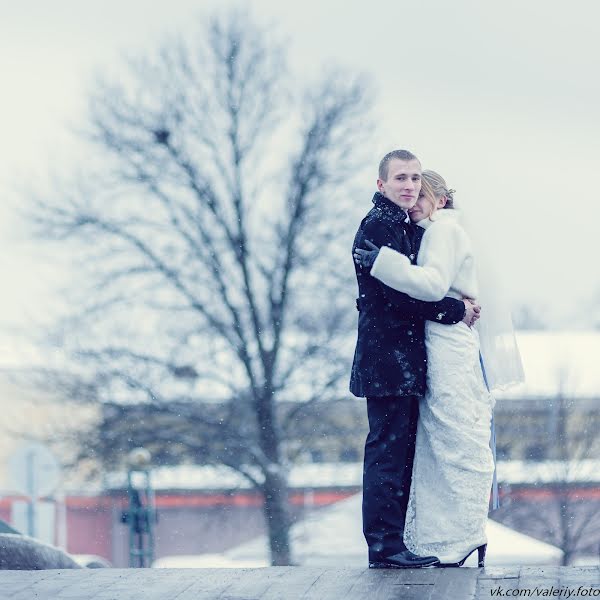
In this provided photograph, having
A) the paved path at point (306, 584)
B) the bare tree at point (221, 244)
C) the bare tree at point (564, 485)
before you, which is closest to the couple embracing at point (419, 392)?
the paved path at point (306, 584)

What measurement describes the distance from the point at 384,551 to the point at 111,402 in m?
17.1

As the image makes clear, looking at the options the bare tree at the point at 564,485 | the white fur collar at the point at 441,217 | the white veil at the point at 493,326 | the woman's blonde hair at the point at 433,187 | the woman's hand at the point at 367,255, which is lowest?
the bare tree at the point at 564,485

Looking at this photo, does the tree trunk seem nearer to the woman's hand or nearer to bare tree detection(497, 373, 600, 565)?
bare tree detection(497, 373, 600, 565)

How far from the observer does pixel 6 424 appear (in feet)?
79.2

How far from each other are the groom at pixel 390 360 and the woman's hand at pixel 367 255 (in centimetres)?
2

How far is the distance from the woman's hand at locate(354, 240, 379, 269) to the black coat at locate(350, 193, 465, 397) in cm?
2

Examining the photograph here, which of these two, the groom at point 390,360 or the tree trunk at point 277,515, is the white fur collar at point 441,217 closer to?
the groom at point 390,360

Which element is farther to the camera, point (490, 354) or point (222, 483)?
point (222, 483)

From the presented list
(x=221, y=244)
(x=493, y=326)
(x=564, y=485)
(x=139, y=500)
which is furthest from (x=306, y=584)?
(x=564, y=485)

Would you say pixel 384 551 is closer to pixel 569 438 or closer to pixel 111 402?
pixel 111 402

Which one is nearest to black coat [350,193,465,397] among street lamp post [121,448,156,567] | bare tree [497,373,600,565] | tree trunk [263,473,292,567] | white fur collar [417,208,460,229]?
white fur collar [417,208,460,229]

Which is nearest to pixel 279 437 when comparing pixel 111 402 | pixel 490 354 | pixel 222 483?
pixel 222 483

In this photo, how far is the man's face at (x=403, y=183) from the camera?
5.34 meters

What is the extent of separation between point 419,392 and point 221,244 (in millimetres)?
17295
